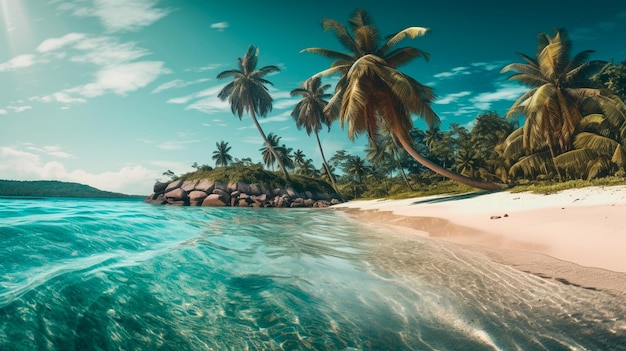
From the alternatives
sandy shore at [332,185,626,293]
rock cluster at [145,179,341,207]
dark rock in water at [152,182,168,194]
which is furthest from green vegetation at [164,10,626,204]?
dark rock in water at [152,182,168,194]

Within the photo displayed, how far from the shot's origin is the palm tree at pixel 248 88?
1464 inches

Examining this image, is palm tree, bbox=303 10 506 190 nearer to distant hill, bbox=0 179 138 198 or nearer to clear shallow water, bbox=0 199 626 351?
clear shallow water, bbox=0 199 626 351

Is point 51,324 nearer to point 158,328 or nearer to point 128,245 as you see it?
point 158,328

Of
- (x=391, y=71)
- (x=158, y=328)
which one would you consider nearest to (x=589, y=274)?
(x=158, y=328)

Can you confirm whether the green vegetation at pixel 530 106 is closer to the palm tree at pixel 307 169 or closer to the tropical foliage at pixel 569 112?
the tropical foliage at pixel 569 112

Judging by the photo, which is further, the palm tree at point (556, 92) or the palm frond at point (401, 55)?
the palm frond at point (401, 55)

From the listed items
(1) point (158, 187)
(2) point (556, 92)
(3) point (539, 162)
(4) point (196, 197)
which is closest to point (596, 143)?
(2) point (556, 92)

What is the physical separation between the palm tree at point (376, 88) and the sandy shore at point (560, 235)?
7291mm

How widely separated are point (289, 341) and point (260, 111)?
39228mm

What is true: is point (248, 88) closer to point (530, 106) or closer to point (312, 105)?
point (312, 105)

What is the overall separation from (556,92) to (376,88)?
9985 mm

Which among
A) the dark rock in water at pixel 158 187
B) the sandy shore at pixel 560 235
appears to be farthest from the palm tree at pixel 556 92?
the dark rock in water at pixel 158 187

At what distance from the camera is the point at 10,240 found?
4172 millimetres

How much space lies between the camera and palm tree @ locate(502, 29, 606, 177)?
15.9 meters
